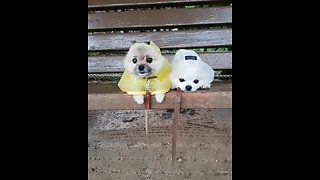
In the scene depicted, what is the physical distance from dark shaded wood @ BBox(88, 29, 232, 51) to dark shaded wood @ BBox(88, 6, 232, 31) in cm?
3

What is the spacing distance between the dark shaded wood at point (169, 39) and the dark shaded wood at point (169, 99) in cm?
24

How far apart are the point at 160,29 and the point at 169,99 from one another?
0.44 metres

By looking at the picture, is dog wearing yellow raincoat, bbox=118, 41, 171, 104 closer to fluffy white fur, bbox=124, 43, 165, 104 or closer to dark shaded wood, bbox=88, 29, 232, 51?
fluffy white fur, bbox=124, 43, 165, 104

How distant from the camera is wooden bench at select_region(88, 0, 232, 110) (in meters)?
1.67

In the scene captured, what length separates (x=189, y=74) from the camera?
1449mm

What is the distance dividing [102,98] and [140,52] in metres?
0.21

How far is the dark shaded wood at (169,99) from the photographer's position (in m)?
1.38

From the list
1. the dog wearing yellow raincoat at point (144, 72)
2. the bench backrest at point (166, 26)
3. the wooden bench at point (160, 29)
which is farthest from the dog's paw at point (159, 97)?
the bench backrest at point (166, 26)

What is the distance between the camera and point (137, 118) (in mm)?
1915

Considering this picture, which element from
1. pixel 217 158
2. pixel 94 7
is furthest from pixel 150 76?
pixel 217 158

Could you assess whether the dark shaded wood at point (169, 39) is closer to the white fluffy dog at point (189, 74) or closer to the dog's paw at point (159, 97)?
the white fluffy dog at point (189, 74)

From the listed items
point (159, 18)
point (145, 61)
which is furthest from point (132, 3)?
point (145, 61)
